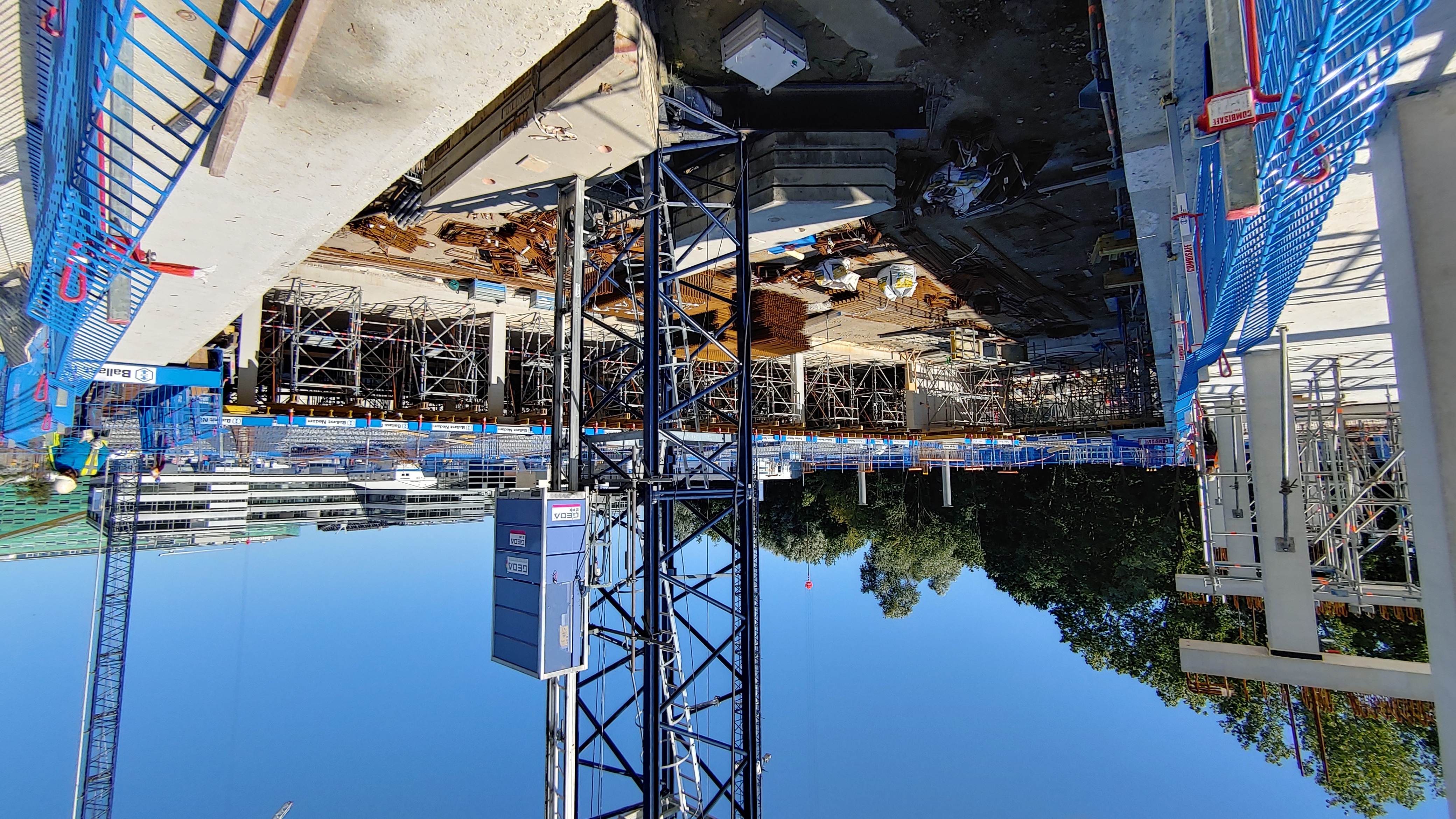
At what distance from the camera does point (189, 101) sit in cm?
498

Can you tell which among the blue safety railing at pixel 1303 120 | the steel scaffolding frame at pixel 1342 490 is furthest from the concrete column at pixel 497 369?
the steel scaffolding frame at pixel 1342 490

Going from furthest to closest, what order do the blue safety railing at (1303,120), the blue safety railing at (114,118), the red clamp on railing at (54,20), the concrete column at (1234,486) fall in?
the concrete column at (1234,486) < the red clamp on railing at (54,20) < the blue safety railing at (114,118) < the blue safety railing at (1303,120)

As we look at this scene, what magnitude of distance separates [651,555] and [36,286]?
6.96 meters

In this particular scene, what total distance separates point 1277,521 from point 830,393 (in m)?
19.3

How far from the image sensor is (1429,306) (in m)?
2.61

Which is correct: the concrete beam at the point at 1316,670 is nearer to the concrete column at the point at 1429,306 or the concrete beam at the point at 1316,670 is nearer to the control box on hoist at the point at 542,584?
the concrete column at the point at 1429,306

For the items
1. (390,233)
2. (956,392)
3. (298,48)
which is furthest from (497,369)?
(956,392)

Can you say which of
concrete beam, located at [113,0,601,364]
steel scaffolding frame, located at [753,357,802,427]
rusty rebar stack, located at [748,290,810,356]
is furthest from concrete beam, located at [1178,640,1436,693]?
steel scaffolding frame, located at [753,357,802,427]

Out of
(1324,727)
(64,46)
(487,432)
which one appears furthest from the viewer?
(1324,727)

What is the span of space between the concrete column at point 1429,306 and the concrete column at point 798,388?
20.3 m

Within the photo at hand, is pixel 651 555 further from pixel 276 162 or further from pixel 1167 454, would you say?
pixel 1167 454

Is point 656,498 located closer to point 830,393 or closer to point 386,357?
point 386,357

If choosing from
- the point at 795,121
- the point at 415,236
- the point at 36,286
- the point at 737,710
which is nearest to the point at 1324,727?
the point at 737,710

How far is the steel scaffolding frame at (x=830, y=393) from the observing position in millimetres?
25156
